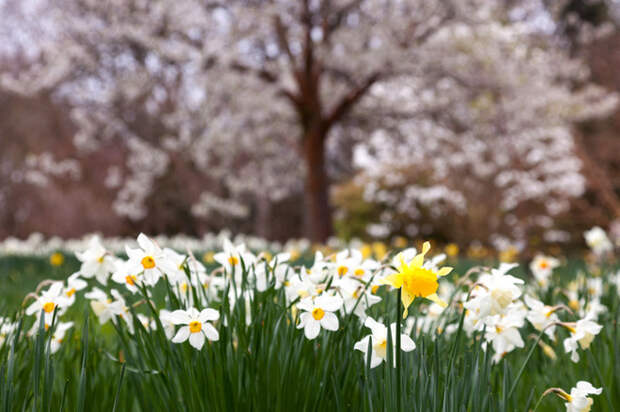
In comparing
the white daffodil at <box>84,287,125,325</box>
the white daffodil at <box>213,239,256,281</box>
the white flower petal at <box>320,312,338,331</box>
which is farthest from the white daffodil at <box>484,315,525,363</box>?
the white daffodil at <box>84,287,125,325</box>

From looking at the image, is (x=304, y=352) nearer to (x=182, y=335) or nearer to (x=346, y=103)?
(x=182, y=335)

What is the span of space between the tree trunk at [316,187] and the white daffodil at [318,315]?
7.79 metres

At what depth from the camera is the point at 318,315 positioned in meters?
1.22

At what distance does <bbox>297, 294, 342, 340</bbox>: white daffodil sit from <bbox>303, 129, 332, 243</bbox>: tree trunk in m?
7.79

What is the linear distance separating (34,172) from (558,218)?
39.8 ft

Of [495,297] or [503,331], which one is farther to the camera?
[503,331]

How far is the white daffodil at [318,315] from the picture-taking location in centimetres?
119

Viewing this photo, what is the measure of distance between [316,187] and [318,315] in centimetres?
787

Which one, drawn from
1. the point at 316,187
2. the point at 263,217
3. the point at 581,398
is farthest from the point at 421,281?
the point at 263,217

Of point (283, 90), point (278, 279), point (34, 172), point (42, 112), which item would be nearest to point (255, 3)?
point (283, 90)

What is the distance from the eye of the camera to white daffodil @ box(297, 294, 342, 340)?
1.19 metres

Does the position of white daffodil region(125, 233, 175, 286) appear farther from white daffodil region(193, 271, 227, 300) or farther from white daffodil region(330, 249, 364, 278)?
white daffodil region(330, 249, 364, 278)

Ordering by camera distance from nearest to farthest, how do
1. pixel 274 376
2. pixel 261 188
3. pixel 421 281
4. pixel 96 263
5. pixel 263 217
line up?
pixel 421 281
pixel 274 376
pixel 96 263
pixel 261 188
pixel 263 217

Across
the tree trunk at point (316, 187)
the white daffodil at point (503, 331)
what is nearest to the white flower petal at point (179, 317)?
the white daffodil at point (503, 331)
